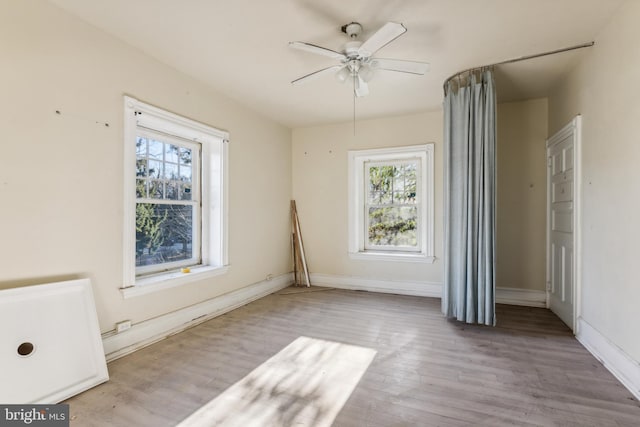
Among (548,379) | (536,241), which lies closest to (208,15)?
(548,379)

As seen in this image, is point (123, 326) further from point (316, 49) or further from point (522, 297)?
point (522, 297)

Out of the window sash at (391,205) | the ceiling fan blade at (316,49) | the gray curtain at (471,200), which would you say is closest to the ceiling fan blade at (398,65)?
the ceiling fan blade at (316,49)

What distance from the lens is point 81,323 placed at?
2.14 meters

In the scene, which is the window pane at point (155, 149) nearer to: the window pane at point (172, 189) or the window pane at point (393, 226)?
the window pane at point (172, 189)

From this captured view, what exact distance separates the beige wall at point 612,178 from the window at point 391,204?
182 cm

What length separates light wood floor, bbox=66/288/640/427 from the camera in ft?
5.82

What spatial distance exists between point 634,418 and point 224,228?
11.9ft

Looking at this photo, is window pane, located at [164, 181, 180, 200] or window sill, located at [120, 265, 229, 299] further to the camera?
window pane, located at [164, 181, 180, 200]

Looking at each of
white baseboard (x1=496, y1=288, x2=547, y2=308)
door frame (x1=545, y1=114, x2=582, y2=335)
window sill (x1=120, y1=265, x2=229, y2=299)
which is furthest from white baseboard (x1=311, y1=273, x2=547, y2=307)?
window sill (x1=120, y1=265, x2=229, y2=299)

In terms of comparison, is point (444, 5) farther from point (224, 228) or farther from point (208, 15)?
point (224, 228)

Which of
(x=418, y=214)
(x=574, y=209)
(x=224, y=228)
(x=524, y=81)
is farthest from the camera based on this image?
(x=418, y=214)

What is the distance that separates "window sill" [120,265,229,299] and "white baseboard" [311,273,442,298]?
1768mm

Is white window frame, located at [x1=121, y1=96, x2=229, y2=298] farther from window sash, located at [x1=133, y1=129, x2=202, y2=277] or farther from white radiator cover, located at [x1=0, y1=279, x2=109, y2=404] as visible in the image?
white radiator cover, located at [x1=0, y1=279, x2=109, y2=404]

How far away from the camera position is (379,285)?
15.1 feet
